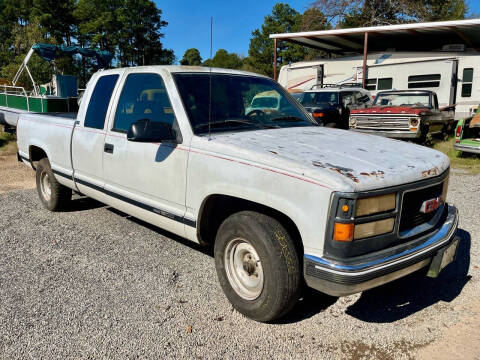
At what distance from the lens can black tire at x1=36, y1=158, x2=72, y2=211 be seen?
5338mm

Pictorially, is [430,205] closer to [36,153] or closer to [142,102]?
[142,102]

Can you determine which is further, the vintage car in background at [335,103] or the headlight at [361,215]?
the vintage car in background at [335,103]

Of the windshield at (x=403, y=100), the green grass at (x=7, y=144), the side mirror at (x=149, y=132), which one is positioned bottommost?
the green grass at (x=7, y=144)

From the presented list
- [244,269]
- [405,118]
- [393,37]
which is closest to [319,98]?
[405,118]

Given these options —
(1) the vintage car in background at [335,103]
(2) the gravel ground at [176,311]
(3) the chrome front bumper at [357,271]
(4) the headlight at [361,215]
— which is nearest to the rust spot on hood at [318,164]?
(4) the headlight at [361,215]

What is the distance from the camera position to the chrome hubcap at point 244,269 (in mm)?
2926

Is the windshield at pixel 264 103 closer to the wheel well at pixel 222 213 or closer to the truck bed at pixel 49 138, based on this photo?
the wheel well at pixel 222 213

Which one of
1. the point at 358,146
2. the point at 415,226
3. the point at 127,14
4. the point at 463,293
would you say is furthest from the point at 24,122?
the point at 127,14

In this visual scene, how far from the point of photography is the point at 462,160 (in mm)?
9781

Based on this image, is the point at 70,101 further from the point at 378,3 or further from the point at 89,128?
the point at 378,3

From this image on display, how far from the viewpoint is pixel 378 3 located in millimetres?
29938

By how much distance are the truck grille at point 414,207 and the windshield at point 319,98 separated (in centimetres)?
1020

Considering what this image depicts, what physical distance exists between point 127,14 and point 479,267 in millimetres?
45306

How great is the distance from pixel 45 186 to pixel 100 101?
2.03m
